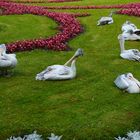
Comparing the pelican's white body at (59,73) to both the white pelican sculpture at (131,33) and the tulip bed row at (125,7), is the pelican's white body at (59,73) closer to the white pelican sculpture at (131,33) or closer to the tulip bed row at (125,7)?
the white pelican sculpture at (131,33)

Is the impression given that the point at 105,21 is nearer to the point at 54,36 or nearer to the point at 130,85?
the point at 54,36

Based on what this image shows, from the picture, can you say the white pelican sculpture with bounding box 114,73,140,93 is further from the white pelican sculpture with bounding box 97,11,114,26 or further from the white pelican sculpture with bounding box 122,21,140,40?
the white pelican sculpture with bounding box 97,11,114,26

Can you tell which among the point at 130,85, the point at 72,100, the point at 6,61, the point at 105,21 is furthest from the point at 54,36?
the point at 72,100

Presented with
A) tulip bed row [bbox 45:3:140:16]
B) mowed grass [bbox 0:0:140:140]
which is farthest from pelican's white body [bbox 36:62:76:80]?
tulip bed row [bbox 45:3:140:16]

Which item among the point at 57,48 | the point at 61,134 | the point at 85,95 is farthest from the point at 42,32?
the point at 61,134

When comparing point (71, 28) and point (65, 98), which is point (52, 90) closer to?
point (65, 98)

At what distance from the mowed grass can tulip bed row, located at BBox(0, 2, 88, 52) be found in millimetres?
810

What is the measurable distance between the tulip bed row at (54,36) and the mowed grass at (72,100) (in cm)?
81

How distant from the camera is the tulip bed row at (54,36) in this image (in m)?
23.8

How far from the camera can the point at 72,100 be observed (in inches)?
630

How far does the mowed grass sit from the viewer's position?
14.1 meters

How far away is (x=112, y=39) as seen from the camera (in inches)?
1012

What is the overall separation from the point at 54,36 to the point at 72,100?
10248mm

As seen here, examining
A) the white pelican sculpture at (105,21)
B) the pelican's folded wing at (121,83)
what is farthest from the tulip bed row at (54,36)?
the pelican's folded wing at (121,83)
